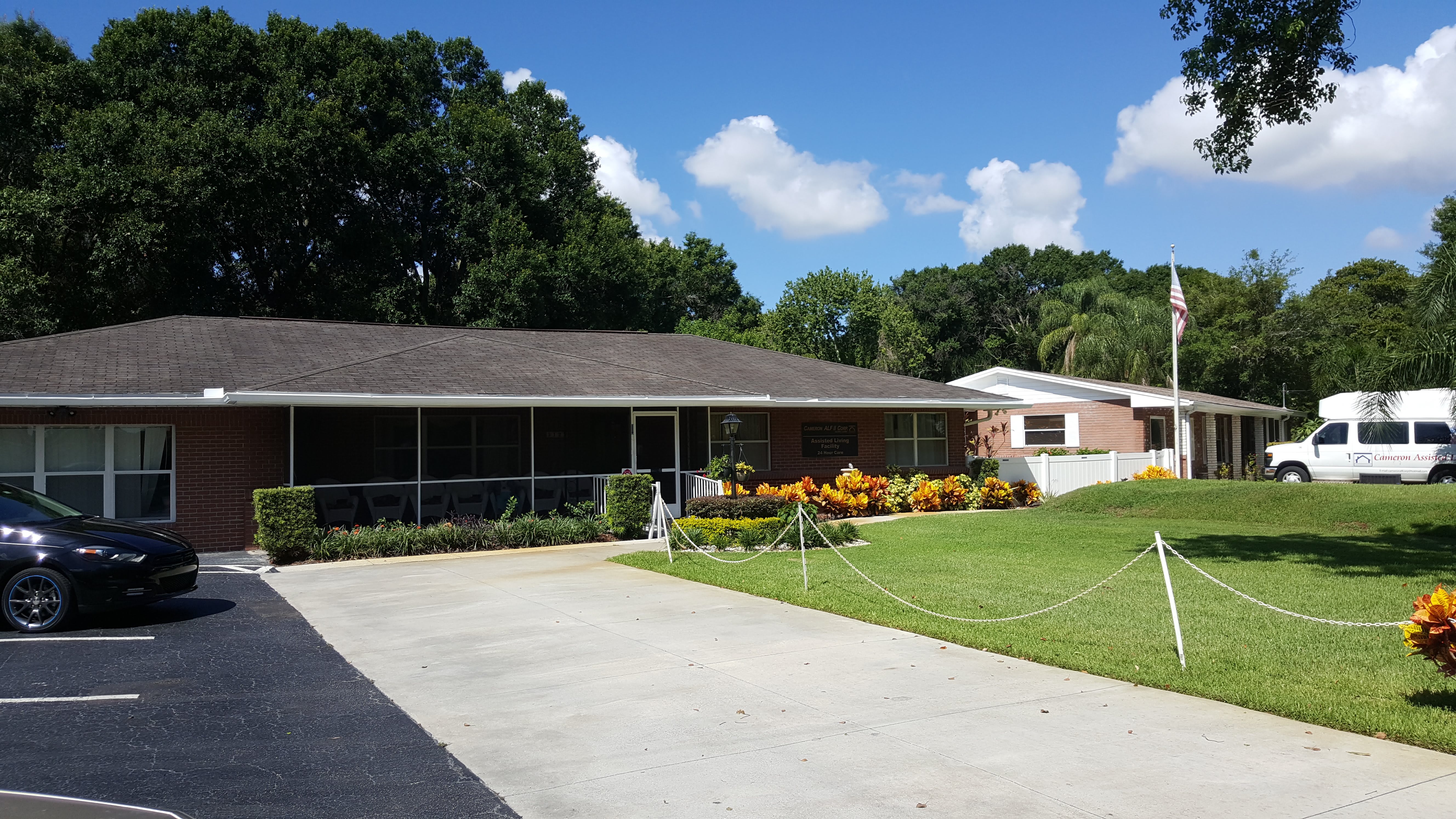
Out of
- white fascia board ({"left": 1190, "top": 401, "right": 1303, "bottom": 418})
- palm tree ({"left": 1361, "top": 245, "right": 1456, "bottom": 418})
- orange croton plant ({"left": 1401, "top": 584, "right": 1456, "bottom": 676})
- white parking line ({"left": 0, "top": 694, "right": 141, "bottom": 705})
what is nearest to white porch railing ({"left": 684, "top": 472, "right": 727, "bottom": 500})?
palm tree ({"left": 1361, "top": 245, "right": 1456, "bottom": 418})

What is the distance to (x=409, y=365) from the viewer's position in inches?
750

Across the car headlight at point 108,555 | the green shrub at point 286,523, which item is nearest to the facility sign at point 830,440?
the green shrub at point 286,523

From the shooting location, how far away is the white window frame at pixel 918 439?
2462 centimetres

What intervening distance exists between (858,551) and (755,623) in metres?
6.13

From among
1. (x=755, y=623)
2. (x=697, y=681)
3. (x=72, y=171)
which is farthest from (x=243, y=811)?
(x=72, y=171)

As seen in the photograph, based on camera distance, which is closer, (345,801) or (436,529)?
(345,801)

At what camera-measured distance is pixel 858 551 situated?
52.1ft

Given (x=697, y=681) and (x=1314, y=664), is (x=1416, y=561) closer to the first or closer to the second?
(x=1314, y=664)

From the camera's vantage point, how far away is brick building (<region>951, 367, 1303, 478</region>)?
96.3 ft

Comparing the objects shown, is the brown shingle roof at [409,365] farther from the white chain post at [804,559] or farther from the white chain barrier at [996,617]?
the white chain post at [804,559]

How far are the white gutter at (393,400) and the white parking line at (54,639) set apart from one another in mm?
6258

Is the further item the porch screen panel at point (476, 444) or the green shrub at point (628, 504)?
the porch screen panel at point (476, 444)

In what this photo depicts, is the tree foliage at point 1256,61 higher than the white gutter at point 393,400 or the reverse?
Result: higher

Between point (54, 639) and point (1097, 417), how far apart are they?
88.1ft
